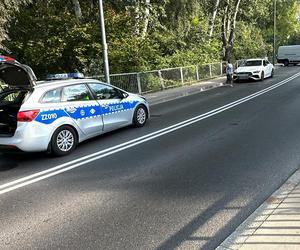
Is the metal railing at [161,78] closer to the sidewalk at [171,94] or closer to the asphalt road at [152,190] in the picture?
the sidewalk at [171,94]

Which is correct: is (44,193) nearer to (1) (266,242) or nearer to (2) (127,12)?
(1) (266,242)

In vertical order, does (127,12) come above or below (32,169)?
above

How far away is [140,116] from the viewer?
11.4 m

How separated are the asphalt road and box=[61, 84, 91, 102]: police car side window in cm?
103

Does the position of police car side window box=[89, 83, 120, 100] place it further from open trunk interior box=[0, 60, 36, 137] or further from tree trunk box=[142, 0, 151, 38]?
tree trunk box=[142, 0, 151, 38]

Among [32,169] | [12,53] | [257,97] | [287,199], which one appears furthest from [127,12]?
[287,199]

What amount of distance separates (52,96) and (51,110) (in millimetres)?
381

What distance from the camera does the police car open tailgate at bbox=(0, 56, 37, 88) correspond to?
852 cm

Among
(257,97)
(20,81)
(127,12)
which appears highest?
(127,12)

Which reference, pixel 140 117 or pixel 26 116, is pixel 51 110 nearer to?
pixel 26 116

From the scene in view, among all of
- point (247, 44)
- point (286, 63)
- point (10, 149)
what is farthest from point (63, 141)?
point (286, 63)

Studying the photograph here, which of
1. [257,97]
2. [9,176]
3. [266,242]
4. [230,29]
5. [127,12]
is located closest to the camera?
[266,242]

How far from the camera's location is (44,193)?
20.5 ft

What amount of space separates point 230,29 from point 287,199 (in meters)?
35.3
